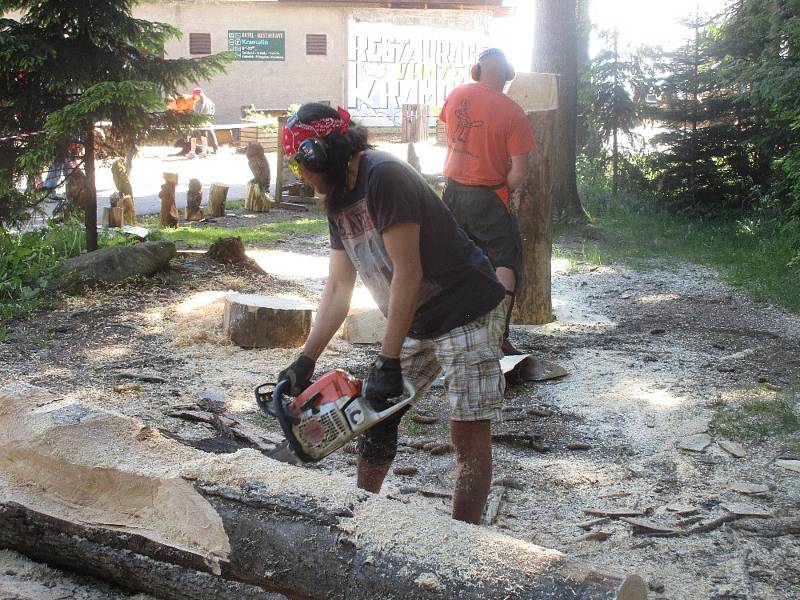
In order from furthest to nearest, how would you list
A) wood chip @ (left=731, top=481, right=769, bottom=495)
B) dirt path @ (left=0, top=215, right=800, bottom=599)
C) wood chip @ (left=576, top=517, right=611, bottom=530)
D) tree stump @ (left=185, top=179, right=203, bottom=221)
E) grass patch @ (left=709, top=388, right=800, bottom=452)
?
1. tree stump @ (left=185, top=179, right=203, bottom=221)
2. grass patch @ (left=709, top=388, right=800, bottom=452)
3. wood chip @ (left=731, top=481, right=769, bottom=495)
4. wood chip @ (left=576, top=517, right=611, bottom=530)
5. dirt path @ (left=0, top=215, right=800, bottom=599)

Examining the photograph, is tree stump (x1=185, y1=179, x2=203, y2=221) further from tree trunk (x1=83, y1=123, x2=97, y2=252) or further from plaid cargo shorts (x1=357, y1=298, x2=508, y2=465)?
plaid cargo shorts (x1=357, y1=298, x2=508, y2=465)

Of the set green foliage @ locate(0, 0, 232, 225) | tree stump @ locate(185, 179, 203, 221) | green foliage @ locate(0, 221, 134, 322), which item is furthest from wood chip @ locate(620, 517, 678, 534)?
tree stump @ locate(185, 179, 203, 221)

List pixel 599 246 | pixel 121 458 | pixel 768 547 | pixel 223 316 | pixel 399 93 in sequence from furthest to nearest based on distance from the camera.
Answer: pixel 399 93 < pixel 599 246 < pixel 223 316 < pixel 768 547 < pixel 121 458

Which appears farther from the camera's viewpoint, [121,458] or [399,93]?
[399,93]

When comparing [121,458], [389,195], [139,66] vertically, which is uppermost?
[139,66]

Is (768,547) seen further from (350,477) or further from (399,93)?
(399,93)

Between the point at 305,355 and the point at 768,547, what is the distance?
193 cm

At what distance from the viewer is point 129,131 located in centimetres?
800

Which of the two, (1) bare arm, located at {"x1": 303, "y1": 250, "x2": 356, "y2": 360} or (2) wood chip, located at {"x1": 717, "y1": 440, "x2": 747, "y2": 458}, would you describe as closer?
(1) bare arm, located at {"x1": 303, "y1": 250, "x2": 356, "y2": 360}

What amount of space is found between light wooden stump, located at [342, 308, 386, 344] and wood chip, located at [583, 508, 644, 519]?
287 cm

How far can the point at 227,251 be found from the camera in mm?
8438

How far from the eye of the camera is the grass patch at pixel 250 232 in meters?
10.3

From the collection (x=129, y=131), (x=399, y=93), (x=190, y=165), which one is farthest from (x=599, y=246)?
(x=399, y=93)

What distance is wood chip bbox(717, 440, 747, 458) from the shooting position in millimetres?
4395
